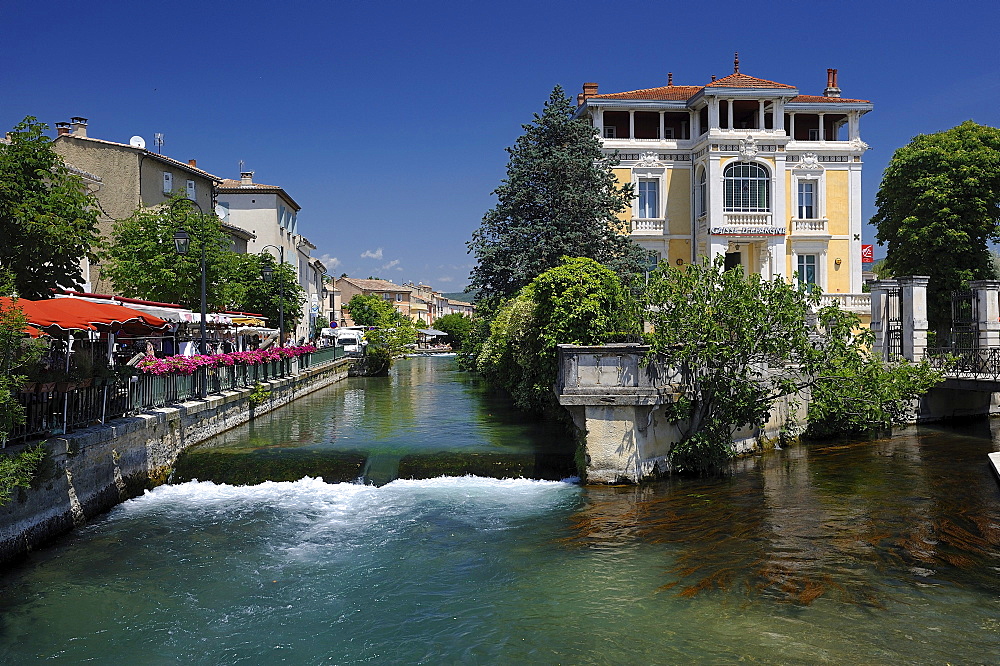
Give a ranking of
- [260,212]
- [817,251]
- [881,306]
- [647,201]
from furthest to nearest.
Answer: [260,212]
[647,201]
[817,251]
[881,306]

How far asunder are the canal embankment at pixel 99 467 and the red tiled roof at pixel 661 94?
24.4 m

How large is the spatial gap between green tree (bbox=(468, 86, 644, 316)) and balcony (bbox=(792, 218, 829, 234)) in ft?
35.1

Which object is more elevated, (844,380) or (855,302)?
(855,302)

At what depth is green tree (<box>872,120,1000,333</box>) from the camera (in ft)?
105

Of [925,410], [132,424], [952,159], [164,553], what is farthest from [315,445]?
[952,159]

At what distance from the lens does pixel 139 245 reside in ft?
92.4

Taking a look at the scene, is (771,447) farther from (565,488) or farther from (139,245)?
(139,245)

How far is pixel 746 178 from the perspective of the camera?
3453 cm

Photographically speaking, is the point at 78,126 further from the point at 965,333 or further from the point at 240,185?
the point at 965,333

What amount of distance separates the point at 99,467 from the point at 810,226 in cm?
3194

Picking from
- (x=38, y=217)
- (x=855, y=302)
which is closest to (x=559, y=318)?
(x=38, y=217)

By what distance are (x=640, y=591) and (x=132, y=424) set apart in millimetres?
10460

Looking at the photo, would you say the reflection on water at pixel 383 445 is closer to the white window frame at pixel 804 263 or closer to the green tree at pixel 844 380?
the green tree at pixel 844 380

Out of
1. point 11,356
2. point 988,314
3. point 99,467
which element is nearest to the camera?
point 11,356
